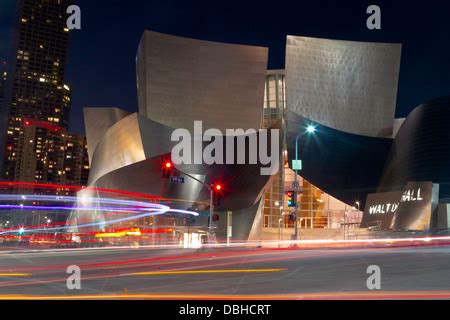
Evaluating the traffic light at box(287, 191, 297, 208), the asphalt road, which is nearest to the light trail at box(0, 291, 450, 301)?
the asphalt road

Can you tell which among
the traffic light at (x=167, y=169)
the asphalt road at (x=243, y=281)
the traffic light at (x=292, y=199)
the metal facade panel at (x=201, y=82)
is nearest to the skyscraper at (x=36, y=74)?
the metal facade panel at (x=201, y=82)

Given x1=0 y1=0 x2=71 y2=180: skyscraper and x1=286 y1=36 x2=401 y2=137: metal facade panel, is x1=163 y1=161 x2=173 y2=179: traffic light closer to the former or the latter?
x1=286 y1=36 x2=401 y2=137: metal facade panel

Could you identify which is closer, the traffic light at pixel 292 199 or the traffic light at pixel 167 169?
the traffic light at pixel 167 169

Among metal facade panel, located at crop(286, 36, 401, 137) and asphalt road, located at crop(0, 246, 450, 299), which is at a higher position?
metal facade panel, located at crop(286, 36, 401, 137)

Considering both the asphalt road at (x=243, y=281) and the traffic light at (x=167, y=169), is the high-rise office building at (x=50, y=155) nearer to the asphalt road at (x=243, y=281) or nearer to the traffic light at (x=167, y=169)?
the traffic light at (x=167, y=169)

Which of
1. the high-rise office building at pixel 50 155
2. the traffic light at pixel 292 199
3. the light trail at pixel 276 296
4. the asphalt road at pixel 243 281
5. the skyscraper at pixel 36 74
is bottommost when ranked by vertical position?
the asphalt road at pixel 243 281

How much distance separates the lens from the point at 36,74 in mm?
166625

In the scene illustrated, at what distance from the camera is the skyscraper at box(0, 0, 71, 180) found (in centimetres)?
15850

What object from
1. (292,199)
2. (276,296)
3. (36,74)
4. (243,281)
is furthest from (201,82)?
(36,74)

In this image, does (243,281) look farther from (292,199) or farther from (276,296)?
(292,199)

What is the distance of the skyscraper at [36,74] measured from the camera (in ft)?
520
